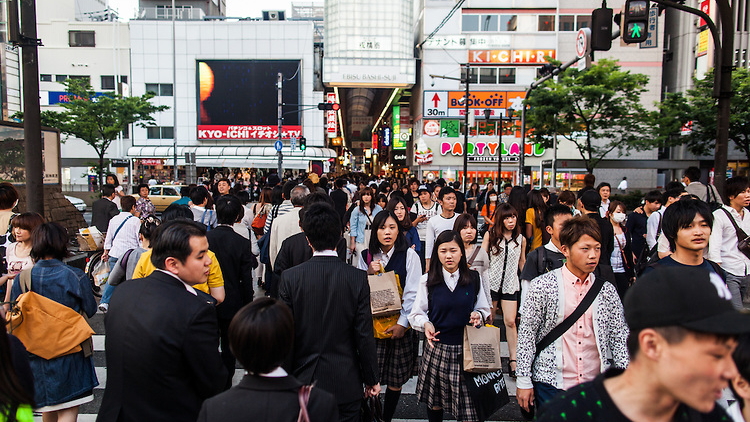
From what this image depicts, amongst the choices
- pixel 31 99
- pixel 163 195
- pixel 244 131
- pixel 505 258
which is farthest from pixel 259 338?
pixel 244 131

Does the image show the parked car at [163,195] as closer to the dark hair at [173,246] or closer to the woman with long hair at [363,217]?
the woman with long hair at [363,217]

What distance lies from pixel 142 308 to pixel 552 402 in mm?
1921

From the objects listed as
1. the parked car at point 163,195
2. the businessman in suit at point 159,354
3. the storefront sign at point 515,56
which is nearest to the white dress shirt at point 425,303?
the businessman in suit at point 159,354

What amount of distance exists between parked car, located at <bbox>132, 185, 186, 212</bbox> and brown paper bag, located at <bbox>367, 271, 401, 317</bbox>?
2064cm

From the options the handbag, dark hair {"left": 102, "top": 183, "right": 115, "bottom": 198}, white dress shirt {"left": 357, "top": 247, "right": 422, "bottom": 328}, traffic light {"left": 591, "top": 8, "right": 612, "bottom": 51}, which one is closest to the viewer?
white dress shirt {"left": 357, "top": 247, "right": 422, "bottom": 328}

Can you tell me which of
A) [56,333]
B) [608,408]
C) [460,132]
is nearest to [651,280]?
[608,408]

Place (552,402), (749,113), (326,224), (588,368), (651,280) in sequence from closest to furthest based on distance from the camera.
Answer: (651,280) < (552,402) < (588,368) < (326,224) < (749,113)

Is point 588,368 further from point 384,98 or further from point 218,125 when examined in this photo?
point 384,98

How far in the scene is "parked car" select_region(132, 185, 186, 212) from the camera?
22.9 meters

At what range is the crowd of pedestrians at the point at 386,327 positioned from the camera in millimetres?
1512

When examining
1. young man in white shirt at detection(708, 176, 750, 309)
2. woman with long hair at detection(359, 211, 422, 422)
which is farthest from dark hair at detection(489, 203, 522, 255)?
young man in white shirt at detection(708, 176, 750, 309)

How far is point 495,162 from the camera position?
42.0 metres

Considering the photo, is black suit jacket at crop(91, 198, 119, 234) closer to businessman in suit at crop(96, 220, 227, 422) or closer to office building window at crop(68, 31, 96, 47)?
businessman in suit at crop(96, 220, 227, 422)

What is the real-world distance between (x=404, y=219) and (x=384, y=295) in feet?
9.65
